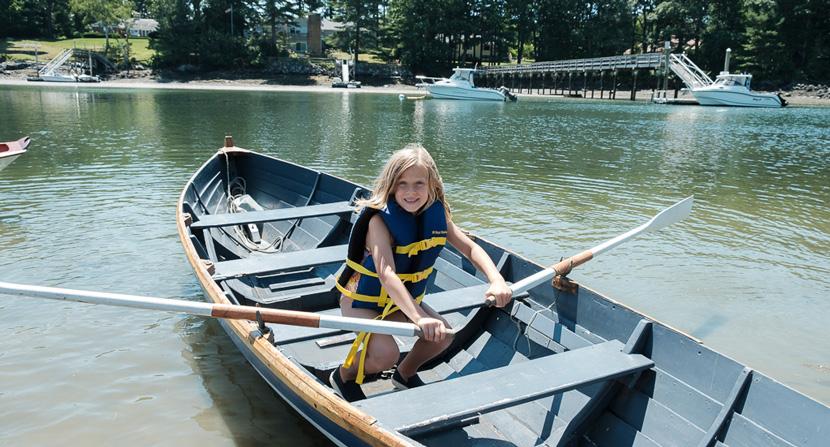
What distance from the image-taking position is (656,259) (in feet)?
33.4

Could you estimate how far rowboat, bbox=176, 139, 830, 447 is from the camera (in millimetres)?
3727

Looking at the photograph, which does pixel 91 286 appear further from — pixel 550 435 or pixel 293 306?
pixel 550 435

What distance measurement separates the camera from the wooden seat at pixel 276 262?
646 cm

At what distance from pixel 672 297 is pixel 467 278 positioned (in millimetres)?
3939

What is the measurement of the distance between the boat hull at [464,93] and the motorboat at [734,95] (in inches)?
720

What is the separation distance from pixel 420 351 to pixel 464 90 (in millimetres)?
59823

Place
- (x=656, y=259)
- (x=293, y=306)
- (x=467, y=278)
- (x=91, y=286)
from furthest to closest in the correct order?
(x=656, y=259) < (x=91, y=286) < (x=293, y=306) < (x=467, y=278)

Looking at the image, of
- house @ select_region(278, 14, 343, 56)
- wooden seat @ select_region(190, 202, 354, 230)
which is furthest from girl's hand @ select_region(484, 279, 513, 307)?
house @ select_region(278, 14, 343, 56)

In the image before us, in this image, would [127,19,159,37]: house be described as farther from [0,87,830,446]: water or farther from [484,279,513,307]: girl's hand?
[484,279,513,307]: girl's hand

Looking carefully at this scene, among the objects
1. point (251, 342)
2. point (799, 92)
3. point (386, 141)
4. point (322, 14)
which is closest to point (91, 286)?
point (251, 342)

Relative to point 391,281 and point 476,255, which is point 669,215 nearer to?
point 476,255

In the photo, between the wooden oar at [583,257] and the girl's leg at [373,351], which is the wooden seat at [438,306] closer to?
the wooden oar at [583,257]

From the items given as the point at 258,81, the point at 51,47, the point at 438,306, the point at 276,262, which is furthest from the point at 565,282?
the point at 51,47

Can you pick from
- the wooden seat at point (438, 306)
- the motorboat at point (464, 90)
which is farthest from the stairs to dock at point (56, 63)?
→ the wooden seat at point (438, 306)
